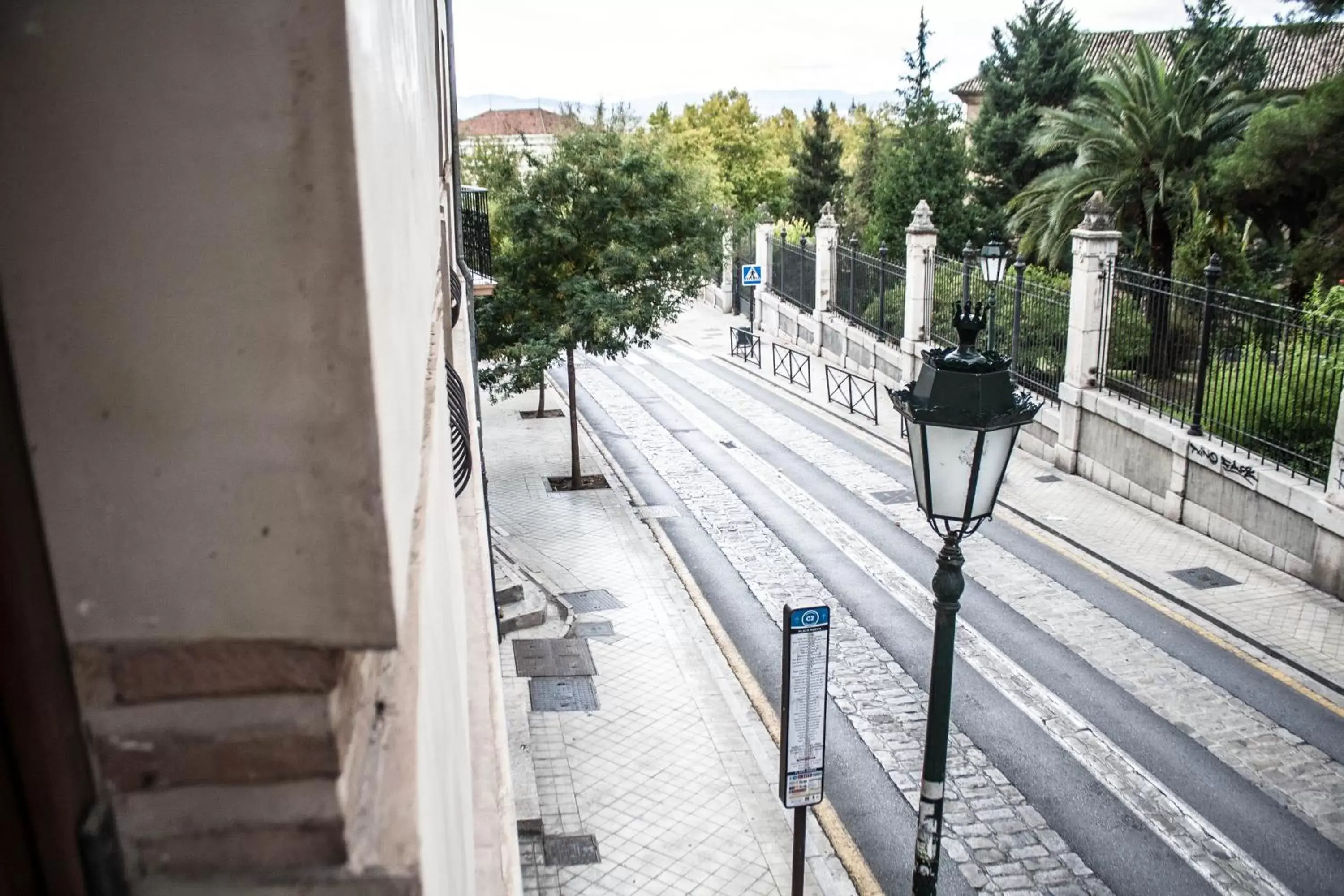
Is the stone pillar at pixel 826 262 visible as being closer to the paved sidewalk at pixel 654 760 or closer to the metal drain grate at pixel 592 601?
the paved sidewalk at pixel 654 760

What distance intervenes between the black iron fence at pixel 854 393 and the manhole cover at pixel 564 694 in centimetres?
1359

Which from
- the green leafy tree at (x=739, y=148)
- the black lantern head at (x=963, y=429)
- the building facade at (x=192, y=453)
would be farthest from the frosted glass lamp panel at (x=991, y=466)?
the green leafy tree at (x=739, y=148)

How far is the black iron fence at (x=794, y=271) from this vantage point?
119 feet

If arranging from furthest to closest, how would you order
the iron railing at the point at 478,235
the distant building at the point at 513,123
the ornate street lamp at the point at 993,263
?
the distant building at the point at 513,123, the ornate street lamp at the point at 993,263, the iron railing at the point at 478,235

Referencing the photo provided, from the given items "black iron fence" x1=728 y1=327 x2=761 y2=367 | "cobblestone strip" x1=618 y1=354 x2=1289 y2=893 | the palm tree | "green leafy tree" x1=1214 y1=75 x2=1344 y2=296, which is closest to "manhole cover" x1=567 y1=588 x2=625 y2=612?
"cobblestone strip" x1=618 y1=354 x2=1289 y2=893

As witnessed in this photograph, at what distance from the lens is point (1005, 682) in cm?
1235

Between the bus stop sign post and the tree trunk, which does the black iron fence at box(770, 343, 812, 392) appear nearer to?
the tree trunk

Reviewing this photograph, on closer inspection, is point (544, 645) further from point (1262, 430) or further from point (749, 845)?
point (1262, 430)

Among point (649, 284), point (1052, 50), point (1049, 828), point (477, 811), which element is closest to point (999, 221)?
point (1052, 50)

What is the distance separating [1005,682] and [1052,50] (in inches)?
1303

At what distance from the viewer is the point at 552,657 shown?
1320 cm

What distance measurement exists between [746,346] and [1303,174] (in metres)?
16.5

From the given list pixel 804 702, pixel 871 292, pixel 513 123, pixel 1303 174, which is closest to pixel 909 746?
pixel 804 702

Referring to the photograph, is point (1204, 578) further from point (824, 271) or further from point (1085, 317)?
point (824, 271)
